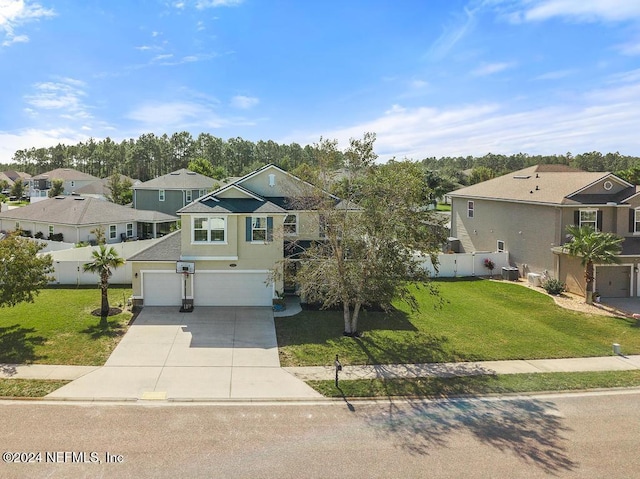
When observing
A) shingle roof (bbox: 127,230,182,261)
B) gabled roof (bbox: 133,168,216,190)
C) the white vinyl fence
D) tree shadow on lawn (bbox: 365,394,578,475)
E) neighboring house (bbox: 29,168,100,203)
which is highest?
neighboring house (bbox: 29,168,100,203)

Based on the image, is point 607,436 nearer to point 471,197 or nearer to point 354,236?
point 354,236

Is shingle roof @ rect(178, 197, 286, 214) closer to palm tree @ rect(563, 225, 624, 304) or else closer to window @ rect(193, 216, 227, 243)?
window @ rect(193, 216, 227, 243)

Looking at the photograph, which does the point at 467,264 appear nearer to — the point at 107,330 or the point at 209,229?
the point at 209,229

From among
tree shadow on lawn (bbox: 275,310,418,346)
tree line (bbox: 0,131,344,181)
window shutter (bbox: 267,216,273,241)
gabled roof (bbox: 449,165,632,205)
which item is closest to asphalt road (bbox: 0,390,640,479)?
tree shadow on lawn (bbox: 275,310,418,346)

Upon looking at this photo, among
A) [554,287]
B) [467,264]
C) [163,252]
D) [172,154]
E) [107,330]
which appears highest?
[172,154]

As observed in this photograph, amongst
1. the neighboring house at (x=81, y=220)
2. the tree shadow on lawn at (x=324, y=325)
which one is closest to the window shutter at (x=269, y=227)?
the tree shadow on lawn at (x=324, y=325)

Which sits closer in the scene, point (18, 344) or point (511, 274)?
point (18, 344)

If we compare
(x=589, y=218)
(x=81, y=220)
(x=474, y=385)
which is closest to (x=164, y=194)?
(x=81, y=220)

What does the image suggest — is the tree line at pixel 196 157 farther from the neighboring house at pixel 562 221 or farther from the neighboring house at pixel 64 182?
the neighboring house at pixel 562 221
